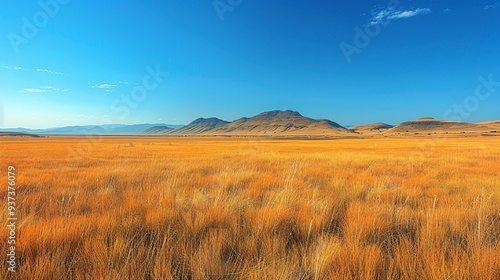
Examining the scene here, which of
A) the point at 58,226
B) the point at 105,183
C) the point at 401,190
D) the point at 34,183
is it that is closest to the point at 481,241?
the point at 401,190

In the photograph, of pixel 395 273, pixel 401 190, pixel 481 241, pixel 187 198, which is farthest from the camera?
pixel 401 190

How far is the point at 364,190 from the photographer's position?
6.91m

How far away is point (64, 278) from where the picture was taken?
242 cm

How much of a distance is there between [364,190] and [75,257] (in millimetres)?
6529

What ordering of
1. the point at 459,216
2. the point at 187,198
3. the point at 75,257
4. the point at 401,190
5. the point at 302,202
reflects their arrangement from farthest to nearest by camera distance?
the point at 401,190, the point at 187,198, the point at 302,202, the point at 459,216, the point at 75,257

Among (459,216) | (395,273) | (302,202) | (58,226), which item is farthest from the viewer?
(302,202)

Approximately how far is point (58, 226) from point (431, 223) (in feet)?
17.2

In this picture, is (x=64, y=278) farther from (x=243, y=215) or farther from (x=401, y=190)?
(x=401, y=190)

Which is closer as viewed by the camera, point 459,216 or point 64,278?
point 64,278

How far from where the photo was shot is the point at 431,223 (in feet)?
11.9

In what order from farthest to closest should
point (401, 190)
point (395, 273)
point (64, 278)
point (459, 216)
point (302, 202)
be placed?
1. point (401, 190)
2. point (302, 202)
3. point (459, 216)
4. point (395, 273)
5. point (64, 278)

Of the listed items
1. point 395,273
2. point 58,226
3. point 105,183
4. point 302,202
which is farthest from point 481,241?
point 105,183

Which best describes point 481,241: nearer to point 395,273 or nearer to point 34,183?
point 395,273

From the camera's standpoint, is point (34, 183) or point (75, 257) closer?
point (75, 257)
